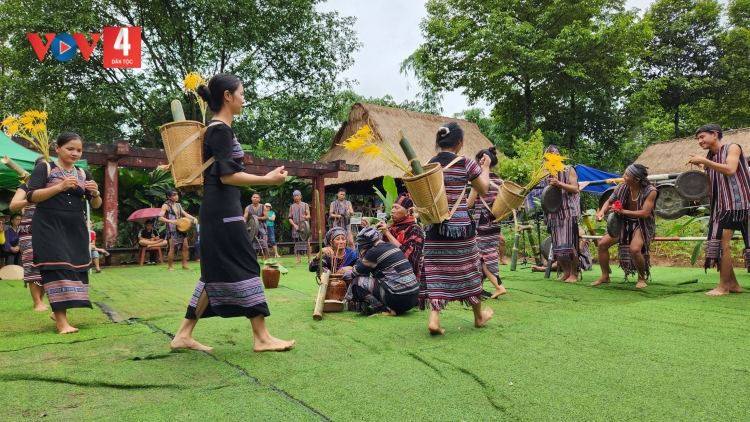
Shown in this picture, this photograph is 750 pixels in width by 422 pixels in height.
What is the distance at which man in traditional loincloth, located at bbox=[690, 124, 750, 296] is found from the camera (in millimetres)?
4965

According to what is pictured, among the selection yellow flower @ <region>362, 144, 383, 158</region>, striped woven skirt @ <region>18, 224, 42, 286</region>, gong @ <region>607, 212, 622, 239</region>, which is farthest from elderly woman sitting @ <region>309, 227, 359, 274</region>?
gong @ <region>607, 212, 622, 239</region>

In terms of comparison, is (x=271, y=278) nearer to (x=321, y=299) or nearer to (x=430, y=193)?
(x=321, y=299)

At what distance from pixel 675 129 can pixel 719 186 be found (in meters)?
23.8

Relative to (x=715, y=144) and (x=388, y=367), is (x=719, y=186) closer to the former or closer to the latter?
(x=715, y=144)

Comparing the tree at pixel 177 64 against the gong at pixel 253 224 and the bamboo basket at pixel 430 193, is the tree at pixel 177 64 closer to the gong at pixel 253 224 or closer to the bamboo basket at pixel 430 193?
the gong at pixel 253 224

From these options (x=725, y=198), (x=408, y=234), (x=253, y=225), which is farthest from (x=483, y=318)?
(x=253, y=225)

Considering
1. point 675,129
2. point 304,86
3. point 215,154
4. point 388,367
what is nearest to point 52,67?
point 304,86

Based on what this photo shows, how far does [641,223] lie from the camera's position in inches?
230

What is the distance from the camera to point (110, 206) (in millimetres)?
11734

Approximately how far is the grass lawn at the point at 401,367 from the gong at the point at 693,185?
1.31 meters

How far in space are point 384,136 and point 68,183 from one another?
1384cm

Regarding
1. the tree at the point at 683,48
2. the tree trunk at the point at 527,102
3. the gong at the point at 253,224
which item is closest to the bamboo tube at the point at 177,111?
the gong at the point at 253,224

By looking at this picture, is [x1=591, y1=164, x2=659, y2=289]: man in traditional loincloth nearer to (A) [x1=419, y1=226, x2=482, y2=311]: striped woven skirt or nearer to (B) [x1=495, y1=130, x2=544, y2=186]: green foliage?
(A) [x1=419, y1=226, x2=482, y2=311]: striped woven skirt

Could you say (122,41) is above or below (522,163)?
above
